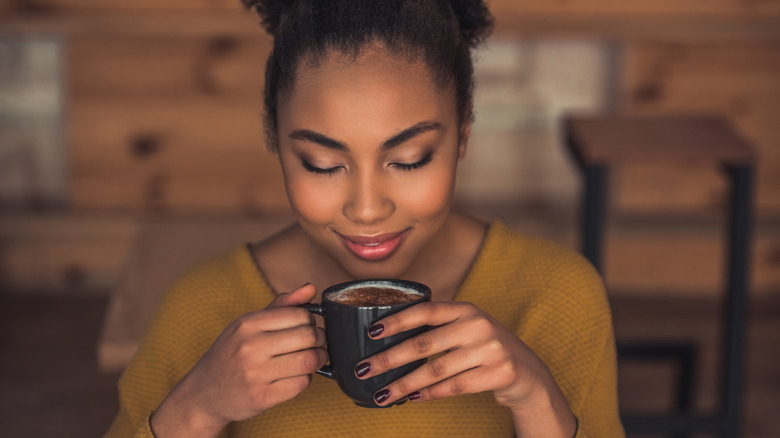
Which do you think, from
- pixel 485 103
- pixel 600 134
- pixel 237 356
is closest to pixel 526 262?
pixel 237 356

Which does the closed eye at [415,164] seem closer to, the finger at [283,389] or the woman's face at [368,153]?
the woman's face at [368,153]

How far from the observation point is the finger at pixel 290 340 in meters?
0.80

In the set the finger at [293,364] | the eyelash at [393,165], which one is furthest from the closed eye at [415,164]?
the finger at [293,364]

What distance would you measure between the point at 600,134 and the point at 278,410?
3.92ft

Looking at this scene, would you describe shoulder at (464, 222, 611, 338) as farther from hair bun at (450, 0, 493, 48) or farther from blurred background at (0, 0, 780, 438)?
blurred background at (0, 0, 780, 438)

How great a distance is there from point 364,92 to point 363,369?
0.86ft

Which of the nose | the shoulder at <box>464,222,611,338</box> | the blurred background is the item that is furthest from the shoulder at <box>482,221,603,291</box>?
the blurred background

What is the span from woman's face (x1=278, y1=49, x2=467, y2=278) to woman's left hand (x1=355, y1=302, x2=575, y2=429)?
0.15m

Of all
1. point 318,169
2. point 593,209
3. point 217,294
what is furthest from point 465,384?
point 593,209

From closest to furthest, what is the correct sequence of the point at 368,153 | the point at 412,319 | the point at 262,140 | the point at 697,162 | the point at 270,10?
1. the point at 412,319
2. the point at 368,153
3. the point at 270,10
4. the point at 697,162
5. the point at 262,140

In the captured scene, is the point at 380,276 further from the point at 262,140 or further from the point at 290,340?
the point at 262,140

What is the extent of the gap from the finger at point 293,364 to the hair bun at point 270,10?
1.28ft

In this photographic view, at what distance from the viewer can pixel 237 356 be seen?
32.5 inches

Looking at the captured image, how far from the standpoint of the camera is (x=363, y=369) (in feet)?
2.64
